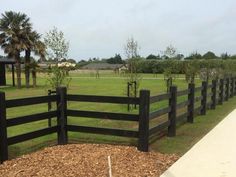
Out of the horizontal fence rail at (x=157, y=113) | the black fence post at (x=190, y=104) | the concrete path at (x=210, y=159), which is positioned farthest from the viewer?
the black fence post at (x=190, y=104)

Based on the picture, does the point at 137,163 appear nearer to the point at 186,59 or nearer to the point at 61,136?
the point at 61,136

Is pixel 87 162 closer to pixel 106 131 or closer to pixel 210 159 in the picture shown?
pixel 106 131

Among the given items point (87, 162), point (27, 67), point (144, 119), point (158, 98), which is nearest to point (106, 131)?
point (144, 119)

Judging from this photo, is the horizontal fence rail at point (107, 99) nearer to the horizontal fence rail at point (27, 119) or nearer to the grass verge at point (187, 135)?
the horizontal fence rail at point (27, 119)

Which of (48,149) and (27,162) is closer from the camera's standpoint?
(27,162)

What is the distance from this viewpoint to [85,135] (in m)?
9.43

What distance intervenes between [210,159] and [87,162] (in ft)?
7.48

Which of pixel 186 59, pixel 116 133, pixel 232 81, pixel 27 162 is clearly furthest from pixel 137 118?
pixel 186 59

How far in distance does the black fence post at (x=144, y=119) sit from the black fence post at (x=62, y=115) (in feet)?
5.66

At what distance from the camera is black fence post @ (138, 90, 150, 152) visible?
297 inches

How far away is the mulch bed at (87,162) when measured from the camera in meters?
6.00

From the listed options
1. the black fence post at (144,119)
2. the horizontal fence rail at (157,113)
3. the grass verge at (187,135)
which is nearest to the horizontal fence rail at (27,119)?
the black fence post at (144,119)

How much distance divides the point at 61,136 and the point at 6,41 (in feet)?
98.9

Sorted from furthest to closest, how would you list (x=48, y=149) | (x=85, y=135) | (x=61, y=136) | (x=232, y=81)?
(x=232, y=81), (x=85, y=135), (x=61, y=136), (x=48, y=149)
